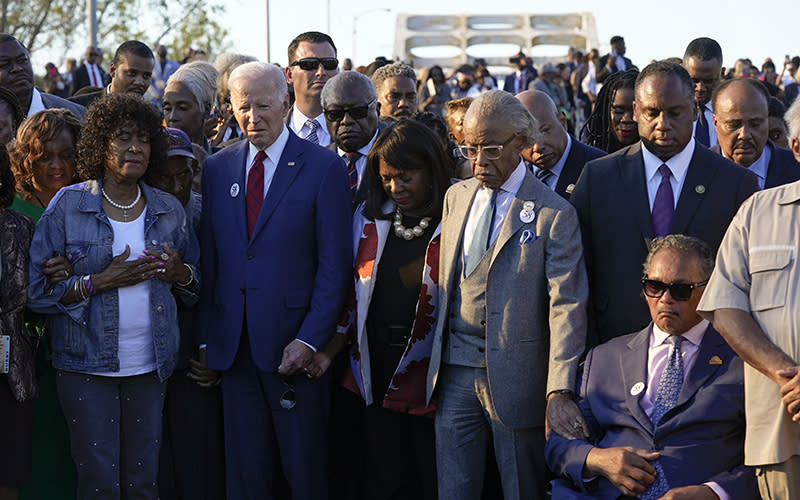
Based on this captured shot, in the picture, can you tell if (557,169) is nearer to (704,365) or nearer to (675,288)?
(675,288)

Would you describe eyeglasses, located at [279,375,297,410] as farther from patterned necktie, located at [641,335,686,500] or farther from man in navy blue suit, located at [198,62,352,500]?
patterned necktie, located at [641,335,686,500]

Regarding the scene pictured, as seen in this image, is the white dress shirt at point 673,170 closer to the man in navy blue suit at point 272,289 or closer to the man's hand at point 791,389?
the man's hand at point 791,389

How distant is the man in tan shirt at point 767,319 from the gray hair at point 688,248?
255 mm

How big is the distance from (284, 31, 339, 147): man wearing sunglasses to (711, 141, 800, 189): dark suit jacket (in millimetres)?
2911

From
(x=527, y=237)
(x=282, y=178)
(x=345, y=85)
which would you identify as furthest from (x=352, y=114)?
(x=527, y=237)

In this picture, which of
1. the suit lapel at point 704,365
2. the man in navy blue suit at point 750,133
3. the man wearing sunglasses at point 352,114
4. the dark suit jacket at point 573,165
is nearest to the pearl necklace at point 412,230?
the man wearing sunglasses at point 352,114

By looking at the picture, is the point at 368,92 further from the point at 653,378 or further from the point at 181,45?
the point at 181,45

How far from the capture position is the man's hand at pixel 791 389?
374 centimetres

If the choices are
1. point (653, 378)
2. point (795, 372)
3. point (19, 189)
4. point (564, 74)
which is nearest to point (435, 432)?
point (653, 378)

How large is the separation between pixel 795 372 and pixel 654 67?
5.63 feet

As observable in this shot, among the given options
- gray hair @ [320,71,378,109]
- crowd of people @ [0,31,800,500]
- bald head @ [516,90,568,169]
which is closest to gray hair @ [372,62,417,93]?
gray hair @ [320,71,378,109]

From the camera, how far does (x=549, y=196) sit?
470 cm

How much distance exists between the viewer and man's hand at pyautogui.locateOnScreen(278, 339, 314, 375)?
16.2 ft

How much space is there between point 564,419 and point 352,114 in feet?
8.07
